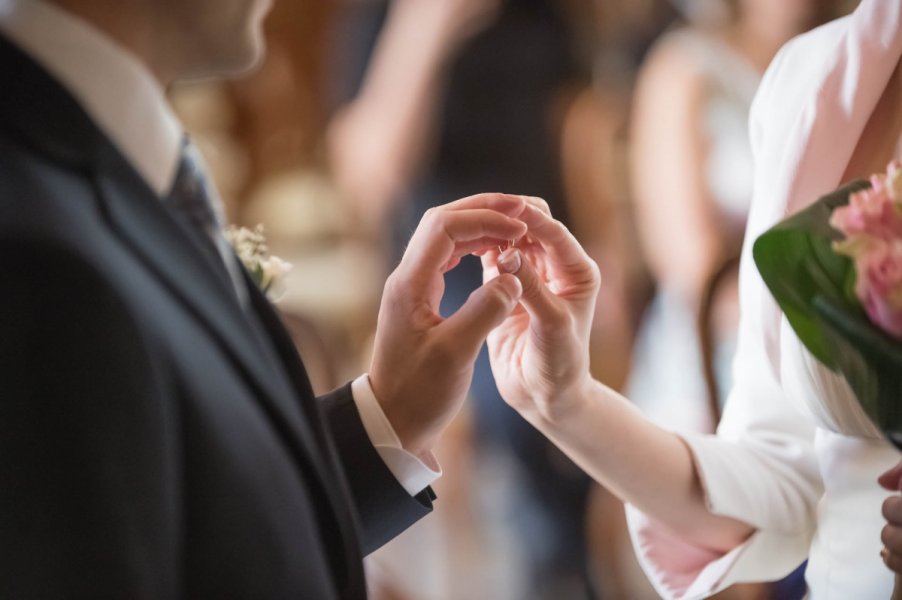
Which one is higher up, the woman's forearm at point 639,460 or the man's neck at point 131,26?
the man's neck at point 131,26

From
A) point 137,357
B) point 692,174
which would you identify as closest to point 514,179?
point 692,174

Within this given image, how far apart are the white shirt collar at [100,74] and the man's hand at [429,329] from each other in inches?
12.8

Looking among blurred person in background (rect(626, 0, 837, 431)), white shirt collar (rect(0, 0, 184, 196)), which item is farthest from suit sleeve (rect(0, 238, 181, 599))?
blurred person in background (rect(626, 0, 837, 431))

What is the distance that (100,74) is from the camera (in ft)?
2.07

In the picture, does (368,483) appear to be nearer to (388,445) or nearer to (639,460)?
(388,445)

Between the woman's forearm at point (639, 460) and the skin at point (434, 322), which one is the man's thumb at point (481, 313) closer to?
the skin at point (434, 322)

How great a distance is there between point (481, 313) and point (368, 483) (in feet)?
0.58

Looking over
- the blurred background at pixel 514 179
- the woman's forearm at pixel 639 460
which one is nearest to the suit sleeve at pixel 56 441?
the woman's forearm at pixel 639 460

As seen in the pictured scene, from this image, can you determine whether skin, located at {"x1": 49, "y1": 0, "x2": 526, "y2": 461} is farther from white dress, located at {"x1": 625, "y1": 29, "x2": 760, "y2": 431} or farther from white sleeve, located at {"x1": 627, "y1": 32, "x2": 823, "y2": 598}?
white dress, located at {"x1": 625, "y1": 29, "x2": 760, "y2": 431}

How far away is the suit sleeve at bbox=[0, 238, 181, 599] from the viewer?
56 centimetres

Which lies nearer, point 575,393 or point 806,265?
point 806,265

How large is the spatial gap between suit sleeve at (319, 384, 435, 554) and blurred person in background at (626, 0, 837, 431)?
4.00ft

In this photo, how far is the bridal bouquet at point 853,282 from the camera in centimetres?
76

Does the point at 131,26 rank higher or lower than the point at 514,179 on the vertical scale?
higher
